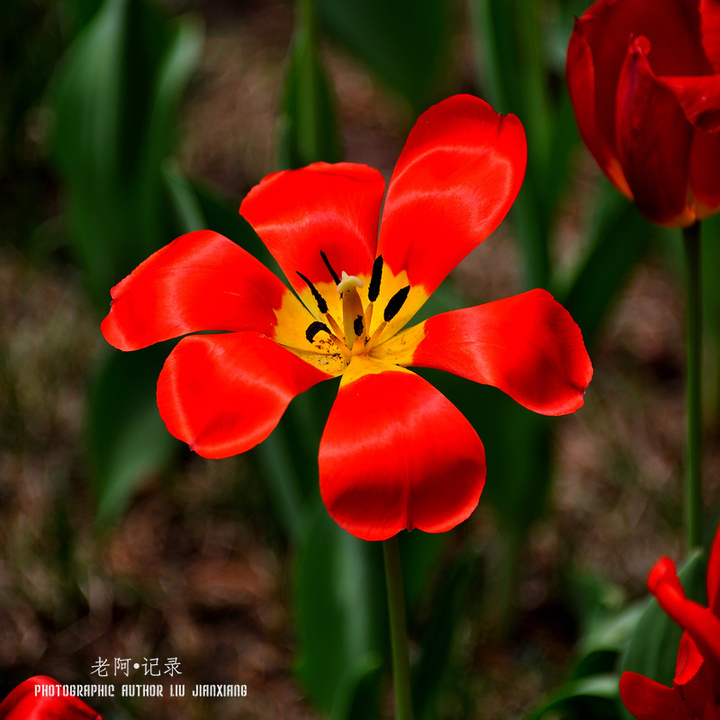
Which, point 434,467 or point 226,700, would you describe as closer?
point 434,467

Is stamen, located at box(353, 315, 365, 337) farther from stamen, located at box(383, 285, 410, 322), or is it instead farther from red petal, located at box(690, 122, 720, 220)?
red petal, located at box(690, 122, 720, 220)

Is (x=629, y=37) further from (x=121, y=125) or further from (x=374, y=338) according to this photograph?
(x=121, y=125)

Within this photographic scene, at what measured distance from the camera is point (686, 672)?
0.63 metres

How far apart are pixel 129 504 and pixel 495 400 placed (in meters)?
0.86

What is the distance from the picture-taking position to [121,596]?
156cm

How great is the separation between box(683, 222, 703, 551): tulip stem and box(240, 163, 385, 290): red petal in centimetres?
31

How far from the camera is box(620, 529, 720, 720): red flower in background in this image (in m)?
0.56

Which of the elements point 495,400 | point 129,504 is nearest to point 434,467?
point 495,400

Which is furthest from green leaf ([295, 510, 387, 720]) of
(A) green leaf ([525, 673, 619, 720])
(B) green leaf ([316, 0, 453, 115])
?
(B) green leaf ([316, 0, 453, 115])

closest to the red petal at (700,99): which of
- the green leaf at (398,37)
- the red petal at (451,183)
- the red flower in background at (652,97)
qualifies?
the red flower in background at (652,97)

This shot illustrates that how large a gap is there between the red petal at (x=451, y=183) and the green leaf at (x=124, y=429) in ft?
2.39

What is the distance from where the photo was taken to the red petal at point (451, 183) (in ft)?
2.51

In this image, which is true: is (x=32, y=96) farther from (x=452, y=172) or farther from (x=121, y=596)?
(x=452, y=172)

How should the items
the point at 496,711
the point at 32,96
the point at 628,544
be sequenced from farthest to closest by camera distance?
the point at 32,96 → the point at 628,544 → the point at 496,711
